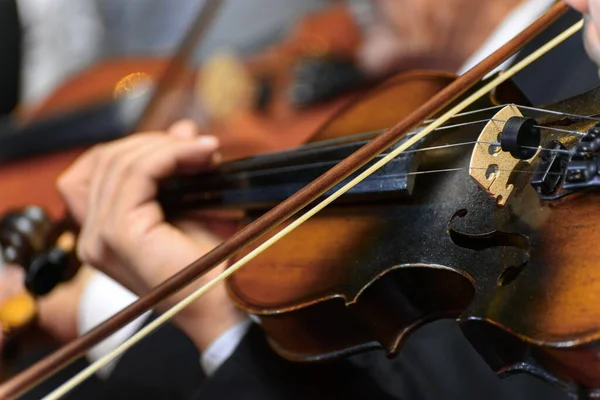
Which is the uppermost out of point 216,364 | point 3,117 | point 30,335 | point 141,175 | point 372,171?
point 372,171

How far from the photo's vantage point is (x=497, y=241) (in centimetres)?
41

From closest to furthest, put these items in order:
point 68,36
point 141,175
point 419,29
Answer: point 141,175 → point 419,29 → point 68,36

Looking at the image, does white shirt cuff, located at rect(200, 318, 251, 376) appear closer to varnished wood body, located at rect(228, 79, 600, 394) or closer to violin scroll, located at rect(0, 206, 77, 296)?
varnished wood body, located at rect(228, 79, 600, 394)

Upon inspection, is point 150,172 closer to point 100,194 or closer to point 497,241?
point 100,194

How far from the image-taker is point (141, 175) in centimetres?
65

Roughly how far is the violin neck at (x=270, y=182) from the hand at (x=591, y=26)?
147 millimetres

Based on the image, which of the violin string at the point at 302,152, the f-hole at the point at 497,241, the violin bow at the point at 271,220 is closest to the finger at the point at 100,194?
the violin string at the point at 302,152

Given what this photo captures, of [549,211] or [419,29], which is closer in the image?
[549,211]

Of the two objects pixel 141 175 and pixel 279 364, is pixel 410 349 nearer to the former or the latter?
pixel 279 364

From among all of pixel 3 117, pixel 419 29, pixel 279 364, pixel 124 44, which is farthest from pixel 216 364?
pixel 124 44

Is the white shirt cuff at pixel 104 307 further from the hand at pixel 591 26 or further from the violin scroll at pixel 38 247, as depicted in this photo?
the hand at pixel 591 26

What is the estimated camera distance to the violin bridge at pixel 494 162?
0.41 meters

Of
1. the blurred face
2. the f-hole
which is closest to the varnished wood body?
the f-hole

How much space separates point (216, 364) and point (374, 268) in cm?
24
